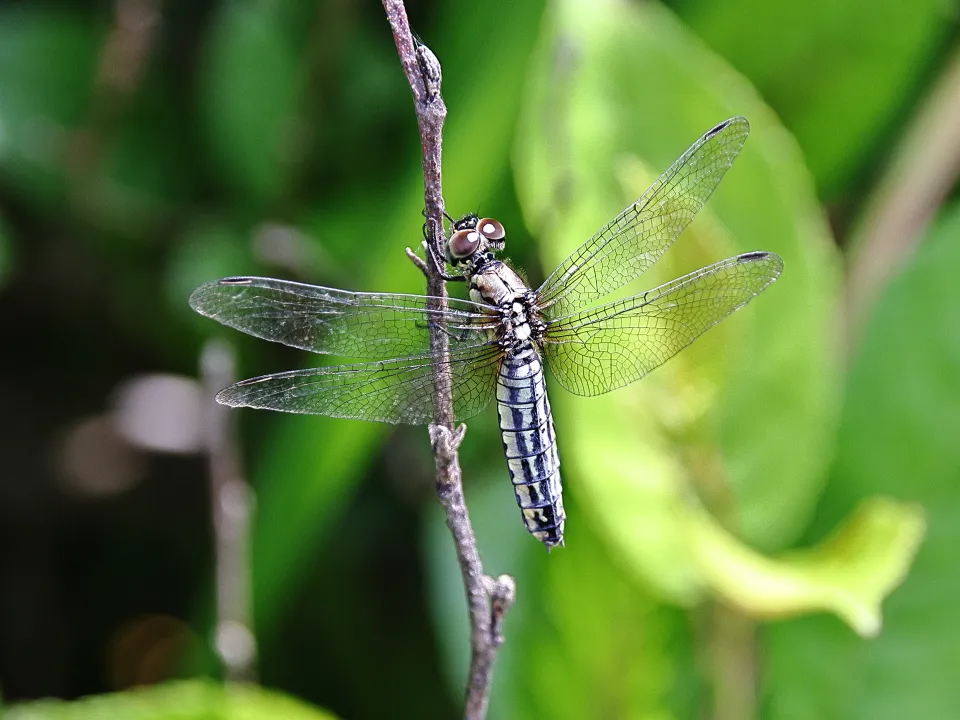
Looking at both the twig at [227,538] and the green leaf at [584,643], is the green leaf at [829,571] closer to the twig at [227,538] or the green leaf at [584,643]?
the green leaf at [584,643]

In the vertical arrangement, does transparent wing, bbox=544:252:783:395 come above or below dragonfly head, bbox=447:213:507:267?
below

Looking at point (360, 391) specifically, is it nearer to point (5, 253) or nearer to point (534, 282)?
point (534, 282)

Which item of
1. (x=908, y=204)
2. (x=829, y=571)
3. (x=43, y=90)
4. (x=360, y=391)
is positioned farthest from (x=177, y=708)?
(x=908, y=204)

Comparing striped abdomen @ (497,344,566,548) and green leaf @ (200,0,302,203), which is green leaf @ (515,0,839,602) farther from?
green leaf @ (200,0,302,203)

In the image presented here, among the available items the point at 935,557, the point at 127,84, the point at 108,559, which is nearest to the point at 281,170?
the point at 127,84

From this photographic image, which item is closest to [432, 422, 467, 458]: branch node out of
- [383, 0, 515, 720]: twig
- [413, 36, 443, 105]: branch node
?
[383, 0, 515, 720]: twig

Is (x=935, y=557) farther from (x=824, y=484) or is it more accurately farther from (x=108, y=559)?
(x=108, y=559)
